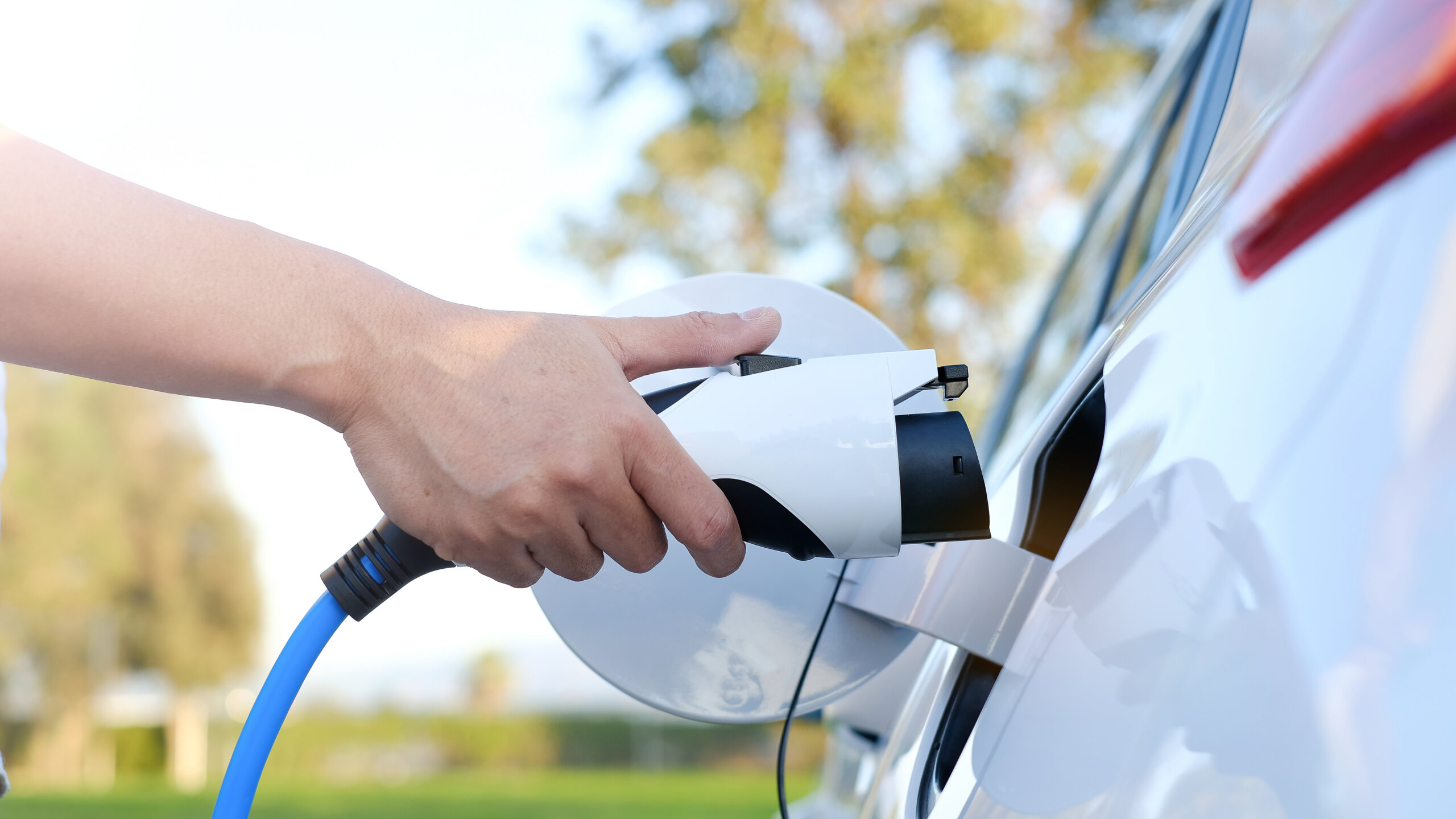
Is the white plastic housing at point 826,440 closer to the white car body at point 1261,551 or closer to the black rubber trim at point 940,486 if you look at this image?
the black rubber trim at point 940,486

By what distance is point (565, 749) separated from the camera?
24500 mm

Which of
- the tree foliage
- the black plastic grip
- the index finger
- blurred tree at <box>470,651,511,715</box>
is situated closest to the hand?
the index finger

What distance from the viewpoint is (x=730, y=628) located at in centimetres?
108

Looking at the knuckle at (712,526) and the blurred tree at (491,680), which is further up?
the blurred tree at (491,680)

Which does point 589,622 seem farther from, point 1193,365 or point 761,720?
point 1193,365

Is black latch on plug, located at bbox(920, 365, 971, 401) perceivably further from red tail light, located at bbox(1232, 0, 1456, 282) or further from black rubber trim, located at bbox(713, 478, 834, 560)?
red tail light, located at bbox(1232, 0, 1456, 282)

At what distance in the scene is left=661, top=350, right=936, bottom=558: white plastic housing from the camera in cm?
85

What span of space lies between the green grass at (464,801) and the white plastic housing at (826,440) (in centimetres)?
814

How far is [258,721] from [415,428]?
0.39 metres

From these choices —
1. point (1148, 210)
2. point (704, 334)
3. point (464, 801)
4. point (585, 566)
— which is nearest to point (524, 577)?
point (585, 566)

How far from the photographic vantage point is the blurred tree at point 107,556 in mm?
23203

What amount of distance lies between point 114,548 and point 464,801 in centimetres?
1821

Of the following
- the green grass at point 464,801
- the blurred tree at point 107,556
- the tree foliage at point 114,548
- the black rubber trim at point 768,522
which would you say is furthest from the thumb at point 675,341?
the tree foliage at point 114,548

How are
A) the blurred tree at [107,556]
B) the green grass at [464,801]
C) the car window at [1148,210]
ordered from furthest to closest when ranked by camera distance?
the blurred tree at [107,556] → the green grass at [464,801] → the car window at [1148,210]
